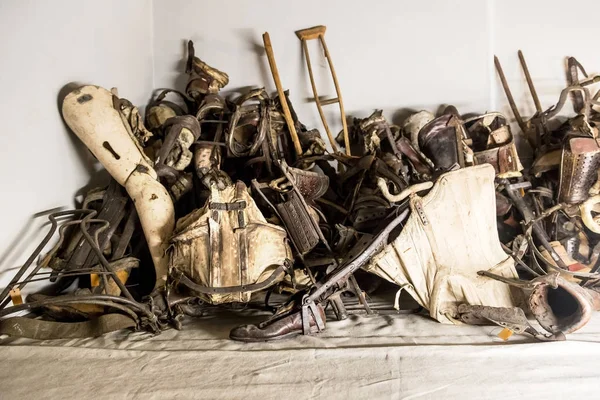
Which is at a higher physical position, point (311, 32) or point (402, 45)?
point (311, 32)

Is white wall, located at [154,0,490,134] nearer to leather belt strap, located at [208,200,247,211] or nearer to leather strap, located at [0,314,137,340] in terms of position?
leather belt strap, located at [208,200,247,211]

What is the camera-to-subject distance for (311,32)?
2842 millimetres

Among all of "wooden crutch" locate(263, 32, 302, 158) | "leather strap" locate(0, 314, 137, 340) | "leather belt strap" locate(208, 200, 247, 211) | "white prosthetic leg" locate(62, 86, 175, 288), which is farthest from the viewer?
"wooden crutch" locate(263, 32, 302, 158)

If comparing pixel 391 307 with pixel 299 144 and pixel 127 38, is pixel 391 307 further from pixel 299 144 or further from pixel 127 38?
pixel 127 38

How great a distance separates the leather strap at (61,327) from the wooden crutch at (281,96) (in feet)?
4.53

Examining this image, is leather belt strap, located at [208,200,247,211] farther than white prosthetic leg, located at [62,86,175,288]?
No

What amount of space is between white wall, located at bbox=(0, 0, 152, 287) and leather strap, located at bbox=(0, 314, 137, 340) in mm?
212

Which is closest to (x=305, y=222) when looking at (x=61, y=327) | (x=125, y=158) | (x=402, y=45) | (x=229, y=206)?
(x=229, y=206)

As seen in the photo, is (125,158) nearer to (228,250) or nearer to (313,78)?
(228,250)

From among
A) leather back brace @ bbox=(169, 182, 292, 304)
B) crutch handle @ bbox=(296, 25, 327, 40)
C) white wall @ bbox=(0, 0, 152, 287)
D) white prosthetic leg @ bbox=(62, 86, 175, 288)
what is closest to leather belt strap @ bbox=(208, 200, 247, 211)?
leather back brace @ bbox=(169, 182, 292, 304)

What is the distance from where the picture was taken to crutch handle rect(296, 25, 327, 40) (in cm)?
282

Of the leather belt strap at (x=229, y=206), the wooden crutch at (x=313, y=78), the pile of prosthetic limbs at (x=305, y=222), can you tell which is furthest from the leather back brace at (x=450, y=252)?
the wooden crutch at (x=313, y=78)

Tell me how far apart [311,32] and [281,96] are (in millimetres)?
501

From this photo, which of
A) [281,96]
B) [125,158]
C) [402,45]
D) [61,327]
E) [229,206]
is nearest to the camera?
[61,327]
